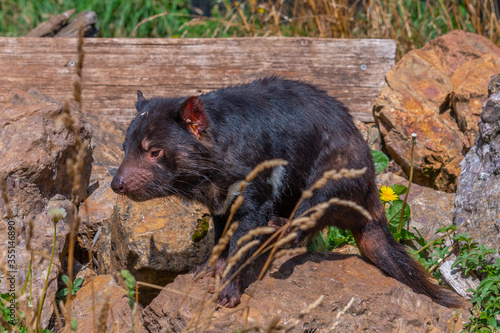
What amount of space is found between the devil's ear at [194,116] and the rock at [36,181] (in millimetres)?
1065

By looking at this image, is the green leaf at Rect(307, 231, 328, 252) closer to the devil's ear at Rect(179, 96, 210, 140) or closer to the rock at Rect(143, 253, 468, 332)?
the rock at Rect(143, 253, 468, 332)

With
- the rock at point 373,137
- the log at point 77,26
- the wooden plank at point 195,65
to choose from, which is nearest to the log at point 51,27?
the log at point 77,26

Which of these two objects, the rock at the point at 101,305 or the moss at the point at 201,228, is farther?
the moss at the point at 201,228

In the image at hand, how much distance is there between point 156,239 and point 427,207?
97.6 inches

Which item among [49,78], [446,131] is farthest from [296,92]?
[49,78]

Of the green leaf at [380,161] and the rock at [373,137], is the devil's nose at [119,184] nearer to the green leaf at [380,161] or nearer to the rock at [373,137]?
the green leaf at [380,161]

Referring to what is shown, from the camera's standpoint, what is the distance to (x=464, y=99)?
5.63 m

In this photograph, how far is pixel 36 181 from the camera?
4148 mm

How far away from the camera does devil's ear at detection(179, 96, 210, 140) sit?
10.6 ft

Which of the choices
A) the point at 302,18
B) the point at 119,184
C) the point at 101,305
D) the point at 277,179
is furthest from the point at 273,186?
the point at 302,18

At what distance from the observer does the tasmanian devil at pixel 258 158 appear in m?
3.32

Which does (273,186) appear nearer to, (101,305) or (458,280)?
(101,305)

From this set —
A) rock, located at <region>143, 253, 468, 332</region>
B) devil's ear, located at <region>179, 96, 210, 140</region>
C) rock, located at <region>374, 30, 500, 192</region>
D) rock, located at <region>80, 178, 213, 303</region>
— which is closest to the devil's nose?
devil's ear, located at <region>179, 96, 210, 140</region>

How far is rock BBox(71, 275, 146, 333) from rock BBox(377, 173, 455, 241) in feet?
8.15
